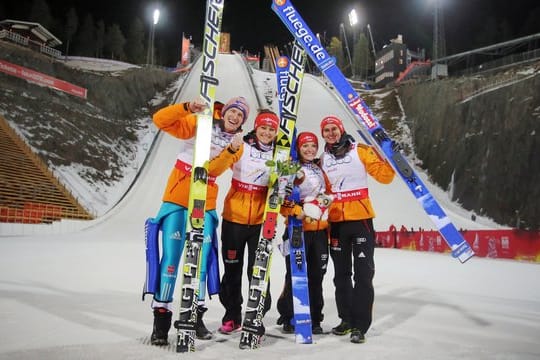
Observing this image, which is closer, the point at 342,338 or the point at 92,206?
the point at 342,338

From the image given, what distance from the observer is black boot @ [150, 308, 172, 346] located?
2932 millimetres

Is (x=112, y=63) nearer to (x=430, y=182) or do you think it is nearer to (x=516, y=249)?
(x=430, y=182)

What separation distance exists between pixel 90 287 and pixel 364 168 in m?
3.74

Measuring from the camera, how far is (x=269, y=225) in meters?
3.28

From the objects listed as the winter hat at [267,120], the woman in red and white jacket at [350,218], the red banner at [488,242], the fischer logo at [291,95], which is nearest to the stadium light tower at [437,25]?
the red banner at [488,242]

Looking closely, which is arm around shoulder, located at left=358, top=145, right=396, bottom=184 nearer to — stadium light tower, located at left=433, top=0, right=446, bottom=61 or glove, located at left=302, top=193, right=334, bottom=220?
glove, located at left=302, top=193, right=334, bottom=220

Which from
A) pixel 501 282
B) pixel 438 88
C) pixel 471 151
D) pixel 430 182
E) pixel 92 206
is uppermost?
pixel 438 88

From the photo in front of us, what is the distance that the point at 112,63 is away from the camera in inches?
2004

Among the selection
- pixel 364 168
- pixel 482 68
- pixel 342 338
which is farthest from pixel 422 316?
pixel 482 68

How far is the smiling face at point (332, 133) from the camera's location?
386cm

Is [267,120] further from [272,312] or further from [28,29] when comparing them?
[28,29]

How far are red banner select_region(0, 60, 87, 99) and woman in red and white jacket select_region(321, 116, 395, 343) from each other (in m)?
22.4

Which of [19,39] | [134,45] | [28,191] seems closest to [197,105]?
[28,191]

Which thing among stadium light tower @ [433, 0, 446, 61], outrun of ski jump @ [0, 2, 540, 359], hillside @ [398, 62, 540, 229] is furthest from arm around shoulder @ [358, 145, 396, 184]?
stadium light tower @ [433, 0, 446, 61]
